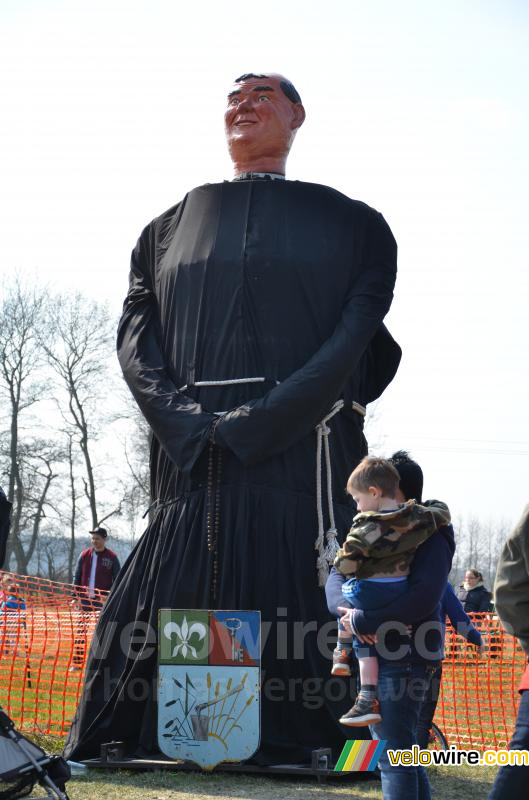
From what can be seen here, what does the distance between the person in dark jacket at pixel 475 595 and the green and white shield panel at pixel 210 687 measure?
9160mm

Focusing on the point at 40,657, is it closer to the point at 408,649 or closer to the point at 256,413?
the point at 256,413

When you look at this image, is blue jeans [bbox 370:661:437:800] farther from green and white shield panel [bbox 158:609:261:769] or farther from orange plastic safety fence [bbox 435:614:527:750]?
orange plastic safety fence [bbox 435:614:527:750]

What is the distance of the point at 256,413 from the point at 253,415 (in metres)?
0.02

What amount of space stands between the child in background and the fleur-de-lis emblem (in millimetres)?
1505

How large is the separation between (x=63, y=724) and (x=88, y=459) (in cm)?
2902

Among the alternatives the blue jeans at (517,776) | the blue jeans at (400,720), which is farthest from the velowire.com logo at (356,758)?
the blue jeans at (517,776)

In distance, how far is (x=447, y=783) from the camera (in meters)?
5.43

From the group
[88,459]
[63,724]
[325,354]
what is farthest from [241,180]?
[88,459]

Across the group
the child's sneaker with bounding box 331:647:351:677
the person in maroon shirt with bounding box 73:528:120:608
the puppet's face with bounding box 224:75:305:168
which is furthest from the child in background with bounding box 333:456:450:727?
the person in maroon shirt with bounding box 73:528:120:608

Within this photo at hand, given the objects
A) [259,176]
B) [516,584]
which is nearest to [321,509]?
[259,176]

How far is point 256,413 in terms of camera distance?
550cm

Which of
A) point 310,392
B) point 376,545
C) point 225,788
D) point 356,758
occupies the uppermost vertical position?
point 310,392

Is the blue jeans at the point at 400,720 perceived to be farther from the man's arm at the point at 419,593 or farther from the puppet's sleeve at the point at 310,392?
the puppet's sleeve at the point at 310,392

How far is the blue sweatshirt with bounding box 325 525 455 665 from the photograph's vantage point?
12.8 ft
